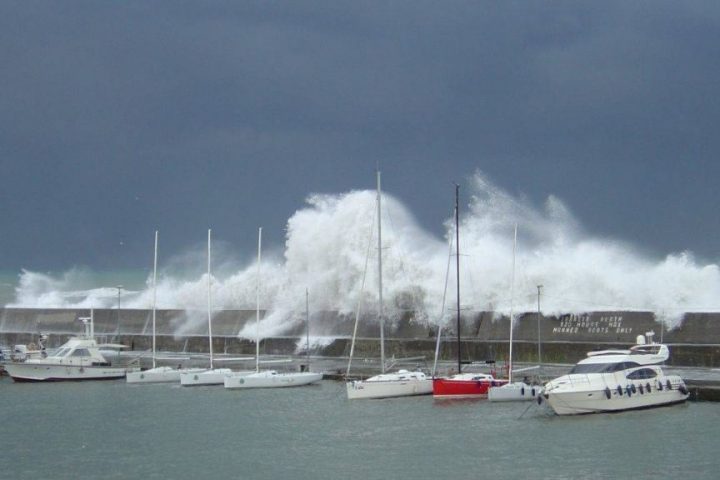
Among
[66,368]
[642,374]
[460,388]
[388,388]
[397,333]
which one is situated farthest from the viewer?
[397,333]

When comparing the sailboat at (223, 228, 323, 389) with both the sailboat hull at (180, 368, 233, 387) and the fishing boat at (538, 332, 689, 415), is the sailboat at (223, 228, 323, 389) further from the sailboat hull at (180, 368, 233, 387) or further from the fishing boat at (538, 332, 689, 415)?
the fishing boat at (538, 332, 689, 415)

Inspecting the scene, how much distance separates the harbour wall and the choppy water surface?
5.30 m

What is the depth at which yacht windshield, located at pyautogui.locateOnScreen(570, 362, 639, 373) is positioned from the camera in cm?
2594

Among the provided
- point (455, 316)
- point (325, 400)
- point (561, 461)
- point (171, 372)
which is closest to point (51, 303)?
point (171, 372)

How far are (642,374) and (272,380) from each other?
1233 centimetres

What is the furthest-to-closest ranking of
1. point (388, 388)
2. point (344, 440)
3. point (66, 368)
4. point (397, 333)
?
point (397, 333) → point (66, 368) → point (388, 388) → point (344, 440)

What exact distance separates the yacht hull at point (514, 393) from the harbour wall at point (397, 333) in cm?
430

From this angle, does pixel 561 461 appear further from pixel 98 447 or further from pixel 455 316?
pixel 455 316

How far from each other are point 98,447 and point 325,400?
816 centimetres

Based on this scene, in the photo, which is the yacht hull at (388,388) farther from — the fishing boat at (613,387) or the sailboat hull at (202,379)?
the sailboat hull at (202,379)

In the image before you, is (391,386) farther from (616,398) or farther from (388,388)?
(616,398)

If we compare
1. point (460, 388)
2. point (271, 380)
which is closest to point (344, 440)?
point (460, 388)

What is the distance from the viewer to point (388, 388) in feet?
99.1

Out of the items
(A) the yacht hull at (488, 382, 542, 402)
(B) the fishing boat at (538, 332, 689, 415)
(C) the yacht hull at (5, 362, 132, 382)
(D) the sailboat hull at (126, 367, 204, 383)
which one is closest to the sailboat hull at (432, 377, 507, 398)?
(A) the yacht hull at (488, 382, 542, 402)
